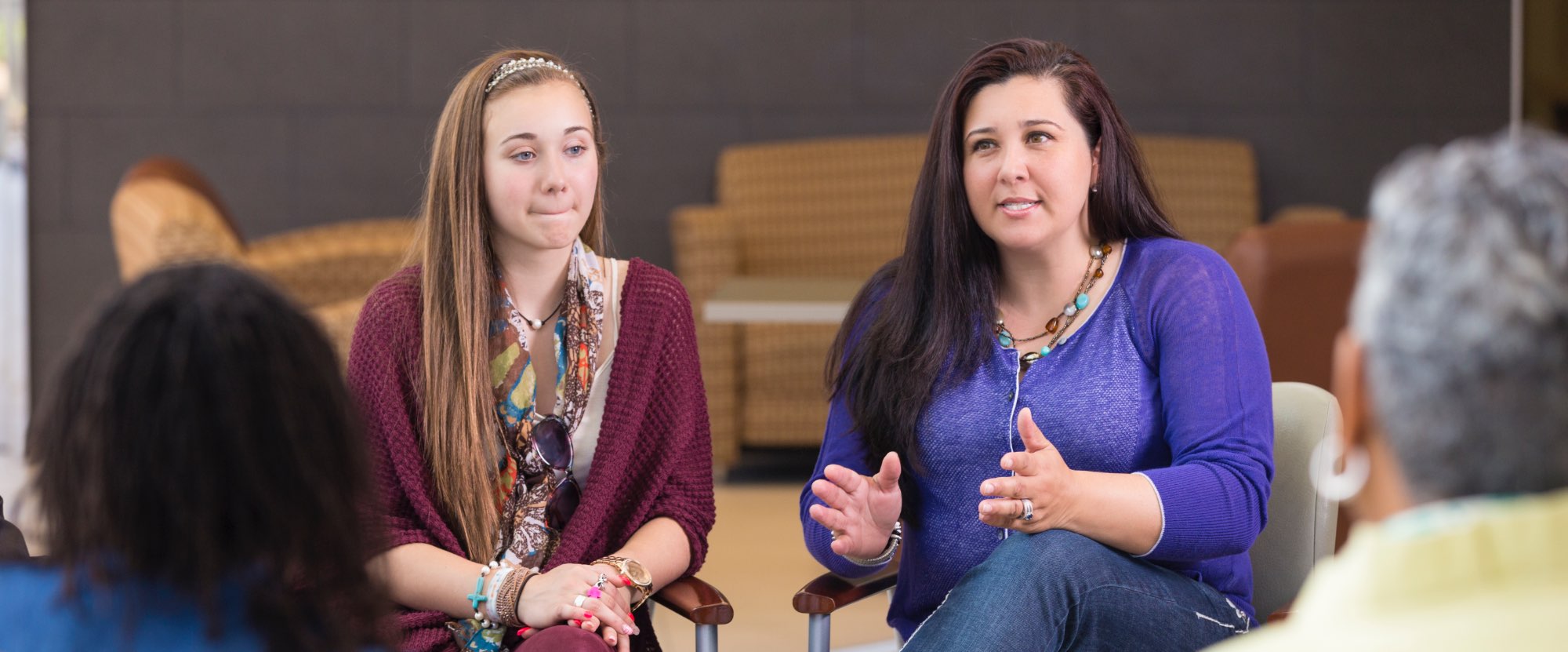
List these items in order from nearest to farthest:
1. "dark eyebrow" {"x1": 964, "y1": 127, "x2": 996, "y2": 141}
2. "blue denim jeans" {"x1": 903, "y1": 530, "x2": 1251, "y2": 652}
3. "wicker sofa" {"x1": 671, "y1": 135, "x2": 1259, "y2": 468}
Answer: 1. "blue denim jeans" {"x1": 903, "y1": 530, "x2": 1251, "y2": 652}
2. "dark eyebrow" {"x1": 964, "y1": 127, "x2": 996, "y2": 141}
3. "wicker sofa" {"x1": 671, "y1": 135, "x2": 1259, "y2": 468}

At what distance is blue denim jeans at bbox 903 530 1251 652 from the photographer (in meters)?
1.60

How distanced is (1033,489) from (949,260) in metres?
0.43

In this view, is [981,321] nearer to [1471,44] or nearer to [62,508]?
[62,508]

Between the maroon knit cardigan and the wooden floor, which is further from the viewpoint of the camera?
the wooden floor

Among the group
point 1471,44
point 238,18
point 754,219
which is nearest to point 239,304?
point 754,219

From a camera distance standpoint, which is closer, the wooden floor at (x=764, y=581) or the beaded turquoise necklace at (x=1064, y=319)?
the beaded turquoise necklace at (x=1064, y=319)

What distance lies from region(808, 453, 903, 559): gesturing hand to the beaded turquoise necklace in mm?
234

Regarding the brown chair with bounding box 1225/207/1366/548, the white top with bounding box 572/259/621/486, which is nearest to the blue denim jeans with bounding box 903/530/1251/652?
the white top with bounding box 572/259/621/486

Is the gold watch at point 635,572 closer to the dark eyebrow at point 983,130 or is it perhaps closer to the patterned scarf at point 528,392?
the patterned scarf at point 528,392

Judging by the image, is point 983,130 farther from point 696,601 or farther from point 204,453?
point 204,453

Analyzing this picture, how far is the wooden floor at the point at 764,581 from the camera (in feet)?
10.7

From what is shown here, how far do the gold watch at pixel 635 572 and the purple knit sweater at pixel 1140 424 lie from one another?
9.0 inches

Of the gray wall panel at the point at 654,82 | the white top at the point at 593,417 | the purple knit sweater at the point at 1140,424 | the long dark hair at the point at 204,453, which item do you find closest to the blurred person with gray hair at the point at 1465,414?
the long dark hair at the point at 204,453

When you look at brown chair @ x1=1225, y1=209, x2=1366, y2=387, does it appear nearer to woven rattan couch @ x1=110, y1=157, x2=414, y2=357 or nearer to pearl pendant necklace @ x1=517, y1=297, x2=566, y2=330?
pearl pendant necklace @ x1=517, y1=297, x2=566, y2=330
